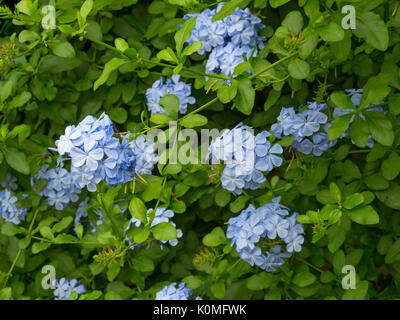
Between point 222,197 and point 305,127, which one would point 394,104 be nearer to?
point 305,127

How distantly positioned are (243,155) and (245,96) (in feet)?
0.49

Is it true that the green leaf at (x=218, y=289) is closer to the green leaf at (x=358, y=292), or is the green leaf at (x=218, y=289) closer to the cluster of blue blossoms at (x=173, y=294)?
the cluster of blue blossoms at (x=173, y=294)

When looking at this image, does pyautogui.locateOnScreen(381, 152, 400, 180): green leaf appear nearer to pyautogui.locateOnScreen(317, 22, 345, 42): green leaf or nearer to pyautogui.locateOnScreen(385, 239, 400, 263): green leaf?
pyautogui.locateOnScreen(385, 239, 400, 263): green leaf

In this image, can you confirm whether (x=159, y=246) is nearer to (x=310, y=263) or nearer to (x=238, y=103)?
(x=310, y=263)

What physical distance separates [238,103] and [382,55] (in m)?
0.59

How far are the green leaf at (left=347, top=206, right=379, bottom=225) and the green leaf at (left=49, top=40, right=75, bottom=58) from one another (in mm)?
950

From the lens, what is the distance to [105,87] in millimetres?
1734

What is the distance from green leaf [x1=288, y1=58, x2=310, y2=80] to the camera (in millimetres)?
1233

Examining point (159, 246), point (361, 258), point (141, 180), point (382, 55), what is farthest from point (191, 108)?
point (361, 258)

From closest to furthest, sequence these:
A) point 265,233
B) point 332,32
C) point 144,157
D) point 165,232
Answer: point 332,32 < point 165,232 < point 265,233 < point 144,157

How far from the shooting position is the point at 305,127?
4.56ft

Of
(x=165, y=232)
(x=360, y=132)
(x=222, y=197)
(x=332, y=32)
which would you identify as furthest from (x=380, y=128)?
(x=165, y=232)

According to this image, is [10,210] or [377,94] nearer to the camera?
[377,94]

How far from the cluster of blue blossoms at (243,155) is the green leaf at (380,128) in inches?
9.7
